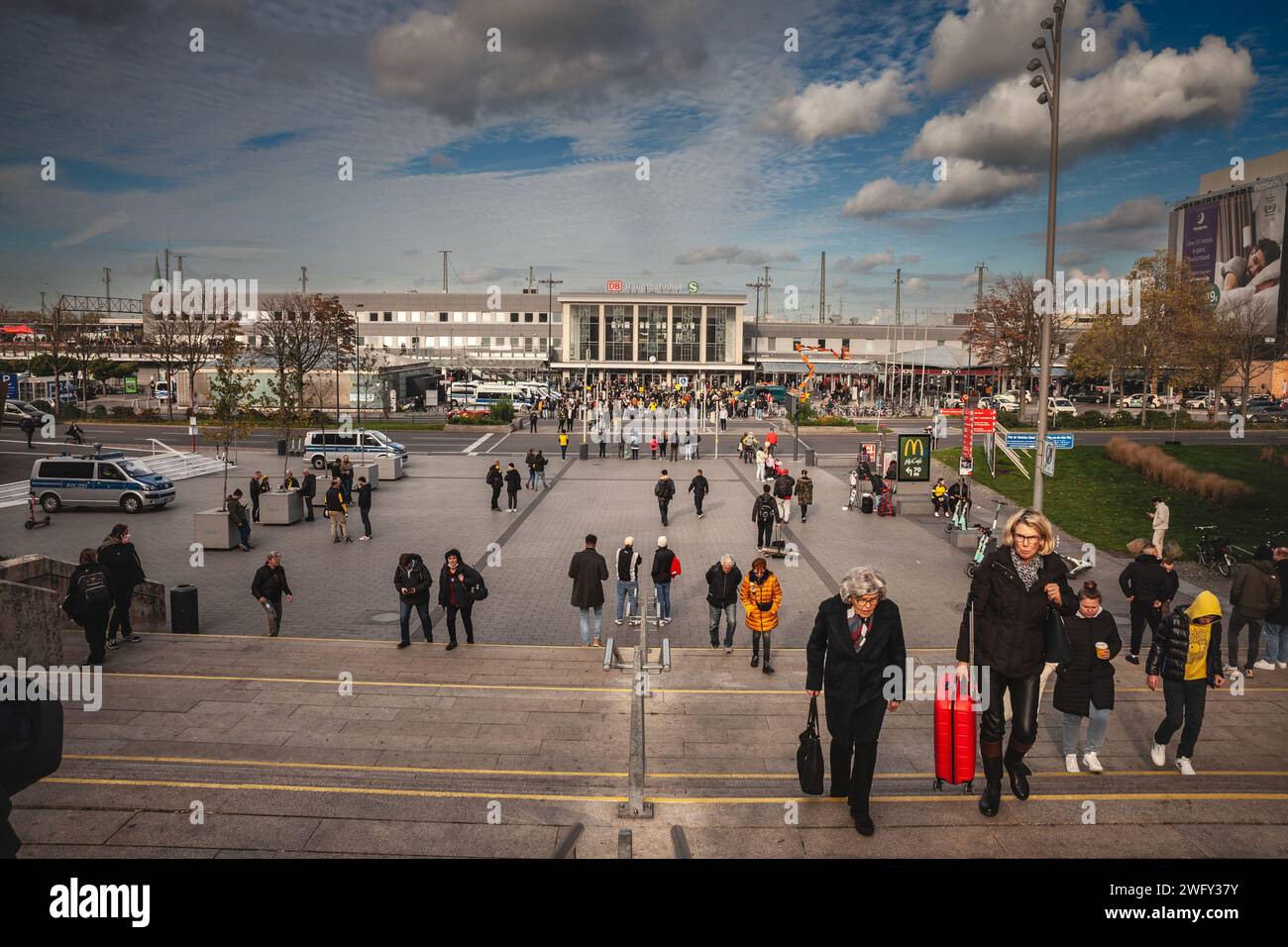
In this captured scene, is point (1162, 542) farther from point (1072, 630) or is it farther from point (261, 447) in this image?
point (261, 447)

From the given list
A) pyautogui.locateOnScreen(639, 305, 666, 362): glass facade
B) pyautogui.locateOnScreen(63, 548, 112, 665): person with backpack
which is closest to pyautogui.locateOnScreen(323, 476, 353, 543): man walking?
pyautogui.locateOnScreen(63, 548, 112, 665): person with backpack

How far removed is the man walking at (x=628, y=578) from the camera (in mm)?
12562

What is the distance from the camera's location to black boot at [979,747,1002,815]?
5922 mm

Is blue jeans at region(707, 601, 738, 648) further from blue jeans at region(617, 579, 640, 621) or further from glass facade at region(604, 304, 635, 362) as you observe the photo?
glass facade at region(604, 304, 635, 362)

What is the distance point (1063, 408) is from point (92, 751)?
58078mm

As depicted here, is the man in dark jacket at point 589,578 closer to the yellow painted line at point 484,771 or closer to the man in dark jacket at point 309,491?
the yellow painted line at point 484,771

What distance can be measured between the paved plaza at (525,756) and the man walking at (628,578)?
1.45ft

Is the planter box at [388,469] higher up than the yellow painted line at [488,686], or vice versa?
the planter box at [388,469]

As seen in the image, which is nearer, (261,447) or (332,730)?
(332,730)

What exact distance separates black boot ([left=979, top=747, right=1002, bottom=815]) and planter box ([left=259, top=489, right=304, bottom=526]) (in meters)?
20.6

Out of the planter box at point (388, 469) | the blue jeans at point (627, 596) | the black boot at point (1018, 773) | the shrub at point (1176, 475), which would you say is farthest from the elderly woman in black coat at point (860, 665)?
the planter box at point (388, 469)

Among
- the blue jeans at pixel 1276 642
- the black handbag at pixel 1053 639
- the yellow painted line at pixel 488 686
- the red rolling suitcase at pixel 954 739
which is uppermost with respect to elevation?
the black handbag at pixel 1053 639

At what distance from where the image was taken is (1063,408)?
178 feet

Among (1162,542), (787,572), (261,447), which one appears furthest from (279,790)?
(261,447)
